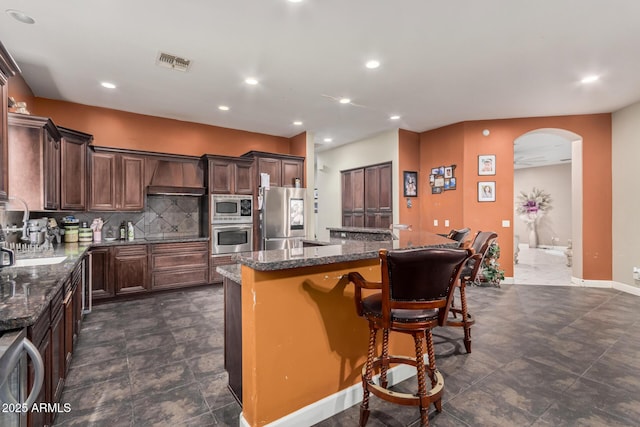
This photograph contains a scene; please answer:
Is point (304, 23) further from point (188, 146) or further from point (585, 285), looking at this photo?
point (585, 285)

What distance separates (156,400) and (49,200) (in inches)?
104

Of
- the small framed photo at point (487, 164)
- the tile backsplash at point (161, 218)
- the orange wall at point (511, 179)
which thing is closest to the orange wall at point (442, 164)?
the orange wall at point (511, 179)

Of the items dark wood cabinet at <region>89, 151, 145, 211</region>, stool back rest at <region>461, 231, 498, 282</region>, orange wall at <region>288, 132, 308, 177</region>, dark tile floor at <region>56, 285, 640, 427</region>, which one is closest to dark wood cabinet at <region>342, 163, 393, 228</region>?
orange wall at <region>288, 132, 308, 177</region>

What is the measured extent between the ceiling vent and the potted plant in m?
5.09

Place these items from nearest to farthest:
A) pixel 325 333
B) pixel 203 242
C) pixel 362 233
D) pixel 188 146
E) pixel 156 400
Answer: pixel 325 333 < pixel 156 400 < pixel 362 233 < pixel 203 242 < pixel 188 146

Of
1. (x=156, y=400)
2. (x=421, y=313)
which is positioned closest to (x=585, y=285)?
(x=421, y=313)

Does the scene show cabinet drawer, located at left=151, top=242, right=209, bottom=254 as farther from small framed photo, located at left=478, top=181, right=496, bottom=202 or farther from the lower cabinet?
small framed photo, located at left=478, top=181, right=496, bottom=202

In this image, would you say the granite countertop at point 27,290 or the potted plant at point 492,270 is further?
the potted plant at point 492,270

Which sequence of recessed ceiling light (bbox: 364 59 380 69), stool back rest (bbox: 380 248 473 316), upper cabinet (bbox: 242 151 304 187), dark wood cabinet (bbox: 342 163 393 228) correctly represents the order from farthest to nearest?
dark wood cabinet (bbox: 342 163 393 228) < upper cabinet (bbox: 242 151 304 187) < recessed ceiling light (bbox: 364 59 380 69) < stool back rest (bbox: 380 248 473 316)

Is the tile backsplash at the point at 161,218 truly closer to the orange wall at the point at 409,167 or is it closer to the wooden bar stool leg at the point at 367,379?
the orange wall at the point at 409,167

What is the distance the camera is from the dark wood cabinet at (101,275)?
4070mm

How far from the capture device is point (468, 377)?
2.28 m

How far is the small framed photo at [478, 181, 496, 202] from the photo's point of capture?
207 inches

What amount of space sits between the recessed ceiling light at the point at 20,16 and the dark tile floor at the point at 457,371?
2.88 m
